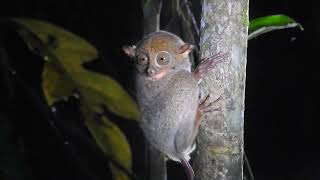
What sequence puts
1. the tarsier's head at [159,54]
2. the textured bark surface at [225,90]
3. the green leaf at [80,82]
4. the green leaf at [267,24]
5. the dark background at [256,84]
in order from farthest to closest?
the dark background at [256,84] → the green leaf at [267,24] → the green leaf at [80,82] → the tarsier's head at [159,54] → the textured bark surface at [225,90]

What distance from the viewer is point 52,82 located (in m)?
2.38

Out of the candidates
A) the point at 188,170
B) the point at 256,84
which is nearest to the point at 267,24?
the point at 188,170

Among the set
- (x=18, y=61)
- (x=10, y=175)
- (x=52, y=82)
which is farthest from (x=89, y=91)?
(x=18, y=61)

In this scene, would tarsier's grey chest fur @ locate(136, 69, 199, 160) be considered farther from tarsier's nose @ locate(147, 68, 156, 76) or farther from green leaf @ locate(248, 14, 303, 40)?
green leaf @ locate(248, 14, 303, 40)

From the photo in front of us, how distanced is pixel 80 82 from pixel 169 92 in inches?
23.6

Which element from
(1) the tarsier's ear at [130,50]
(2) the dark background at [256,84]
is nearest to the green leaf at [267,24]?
(1) the tarsier's ear at [130,50]

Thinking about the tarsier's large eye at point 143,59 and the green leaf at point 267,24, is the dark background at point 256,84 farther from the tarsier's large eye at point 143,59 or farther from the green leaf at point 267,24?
the tarsier's large eye at point 143,59

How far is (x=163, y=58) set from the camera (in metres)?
1.80

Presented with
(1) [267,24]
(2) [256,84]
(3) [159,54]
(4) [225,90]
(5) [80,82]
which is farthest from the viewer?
(2) [256,84]

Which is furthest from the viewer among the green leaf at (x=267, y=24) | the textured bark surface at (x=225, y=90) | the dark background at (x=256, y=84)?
the dark background at (x=256, y=84)

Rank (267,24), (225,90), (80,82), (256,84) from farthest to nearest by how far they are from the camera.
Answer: (256,84), (267,24), (80,82), (225,90)

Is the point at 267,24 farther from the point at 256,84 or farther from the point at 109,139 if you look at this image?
the point at 256,84

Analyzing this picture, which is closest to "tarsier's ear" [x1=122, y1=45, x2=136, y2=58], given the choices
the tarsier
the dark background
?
the tarsier

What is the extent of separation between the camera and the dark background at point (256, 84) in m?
3.46
